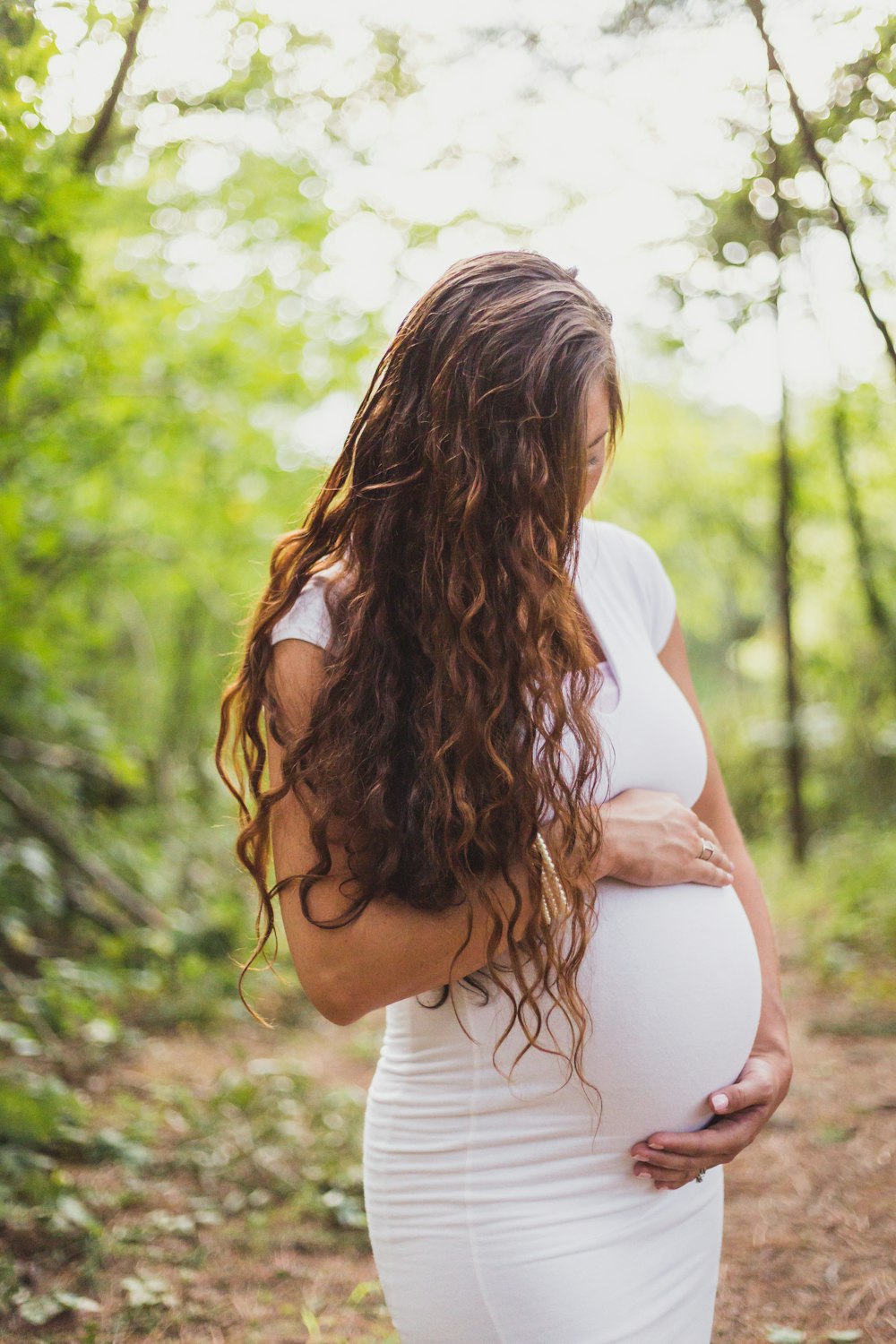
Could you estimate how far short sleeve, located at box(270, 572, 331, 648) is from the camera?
1.24 metres

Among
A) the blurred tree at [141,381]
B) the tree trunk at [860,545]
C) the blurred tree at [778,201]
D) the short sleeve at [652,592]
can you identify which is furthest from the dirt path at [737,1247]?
the tree trunk at [860,545]

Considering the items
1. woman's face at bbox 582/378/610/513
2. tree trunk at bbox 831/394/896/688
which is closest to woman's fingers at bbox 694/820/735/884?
woman's face at bbox 582/378/610/513

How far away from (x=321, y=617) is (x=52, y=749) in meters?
3.87

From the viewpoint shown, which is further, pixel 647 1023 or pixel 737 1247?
pixel 737 1247

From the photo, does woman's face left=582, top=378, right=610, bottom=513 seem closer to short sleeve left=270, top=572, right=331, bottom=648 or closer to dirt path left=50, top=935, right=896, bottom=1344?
short sleeve left=270, top=572, right=331, bottom=648

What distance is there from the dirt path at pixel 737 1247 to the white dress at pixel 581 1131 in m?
0.12

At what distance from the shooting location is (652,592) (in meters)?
1.61

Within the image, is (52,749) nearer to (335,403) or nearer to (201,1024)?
(201,1024)

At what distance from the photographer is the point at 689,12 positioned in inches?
107

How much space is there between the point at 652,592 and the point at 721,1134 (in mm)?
759

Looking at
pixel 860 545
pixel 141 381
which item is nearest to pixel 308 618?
pixel 141 381

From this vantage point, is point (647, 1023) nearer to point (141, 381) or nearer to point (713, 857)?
point (713, 857)

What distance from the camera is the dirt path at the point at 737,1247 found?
6.79 ft

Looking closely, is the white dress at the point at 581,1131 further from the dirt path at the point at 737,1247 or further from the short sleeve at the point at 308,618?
the dirt path at the point at 737,1247
